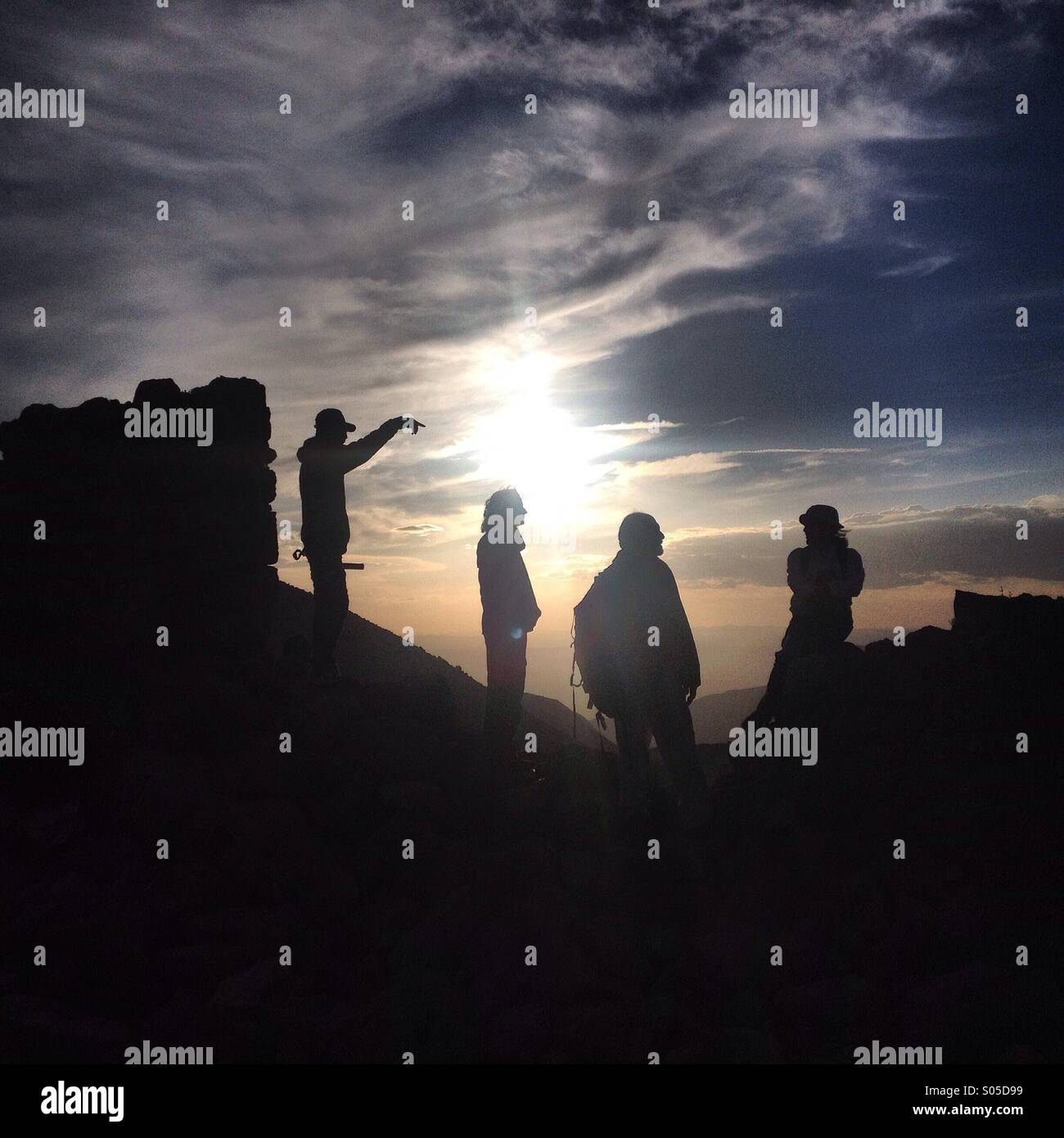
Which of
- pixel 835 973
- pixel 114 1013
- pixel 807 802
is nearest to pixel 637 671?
pixel 807 802

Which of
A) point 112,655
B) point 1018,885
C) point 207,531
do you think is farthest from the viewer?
point 207,531

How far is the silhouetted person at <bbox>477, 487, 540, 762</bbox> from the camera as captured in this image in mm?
9961

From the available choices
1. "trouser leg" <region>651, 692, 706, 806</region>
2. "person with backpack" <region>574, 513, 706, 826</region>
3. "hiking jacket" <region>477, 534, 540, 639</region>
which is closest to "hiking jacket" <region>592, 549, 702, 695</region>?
"person with backpack" <region>574, 513, 706, 826</region>

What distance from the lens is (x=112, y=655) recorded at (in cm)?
1070

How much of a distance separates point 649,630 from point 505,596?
1.75 meters

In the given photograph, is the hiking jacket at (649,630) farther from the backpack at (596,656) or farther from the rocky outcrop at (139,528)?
the rocky outcrop at (139,528)

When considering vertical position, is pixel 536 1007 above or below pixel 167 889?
below

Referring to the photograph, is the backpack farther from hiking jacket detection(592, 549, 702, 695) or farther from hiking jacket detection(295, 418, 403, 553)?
hiking jacket detection(295, 418, 403, 553)

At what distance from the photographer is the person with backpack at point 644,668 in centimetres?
903

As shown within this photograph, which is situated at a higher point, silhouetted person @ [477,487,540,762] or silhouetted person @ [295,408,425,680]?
silhouetted person @ [295,408,425,680]

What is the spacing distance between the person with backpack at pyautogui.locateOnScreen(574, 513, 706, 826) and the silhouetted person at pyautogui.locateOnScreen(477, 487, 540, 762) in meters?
1.08

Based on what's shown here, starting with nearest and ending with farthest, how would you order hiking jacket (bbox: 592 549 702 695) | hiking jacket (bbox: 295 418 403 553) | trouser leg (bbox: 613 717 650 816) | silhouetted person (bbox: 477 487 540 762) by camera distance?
trouser leg (bbox: 613 717 650 816)
hiking jacket (bbox: 592 549 702 695)
silhouetted person (bbox: 477 487 540 762)
hiking jacket (bbox: 295 418 403 553)

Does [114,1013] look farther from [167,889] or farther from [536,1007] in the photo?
[536,1007]
